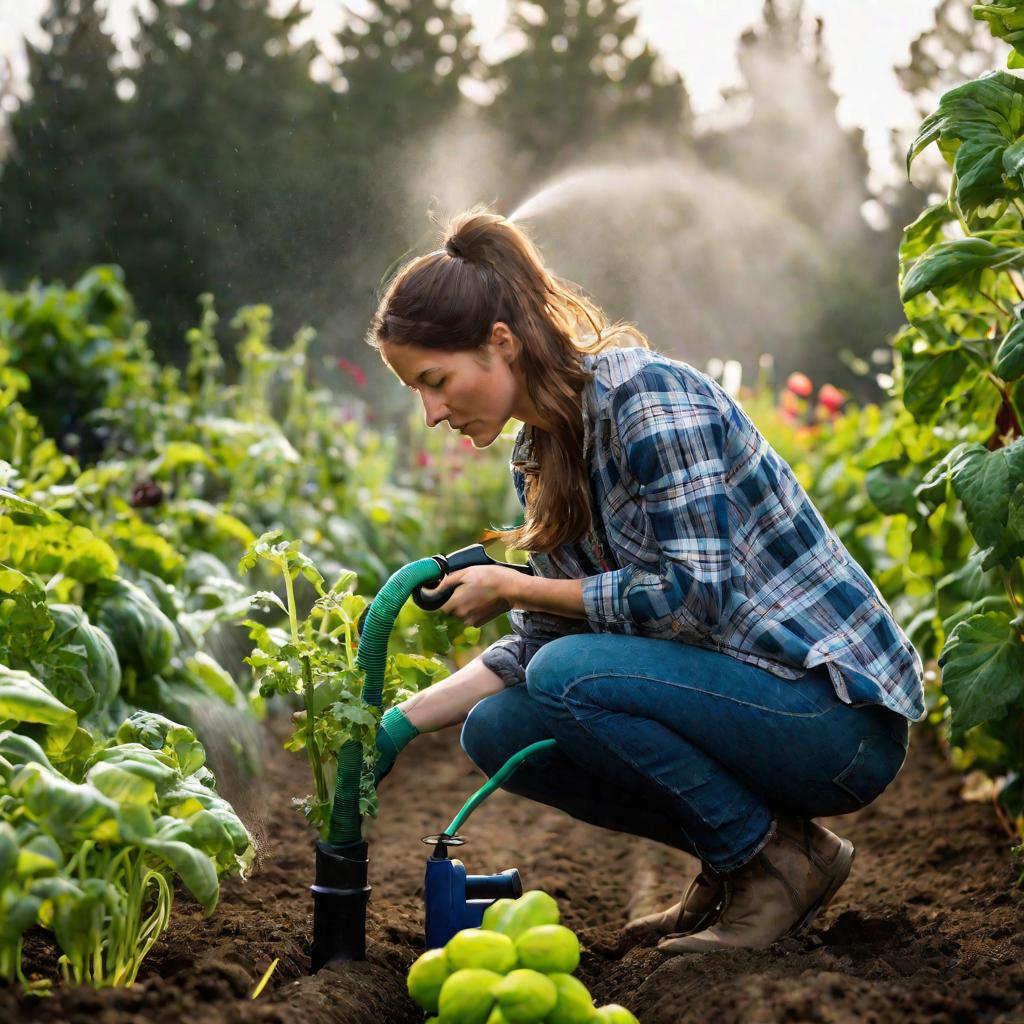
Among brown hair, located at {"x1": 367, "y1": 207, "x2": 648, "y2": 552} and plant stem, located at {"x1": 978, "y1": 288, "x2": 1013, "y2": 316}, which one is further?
plant stem, located at {"x1": 978, "y1": 288, "x2": 1013, "y2": 316}

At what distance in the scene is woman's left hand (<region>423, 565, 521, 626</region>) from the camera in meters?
1.99

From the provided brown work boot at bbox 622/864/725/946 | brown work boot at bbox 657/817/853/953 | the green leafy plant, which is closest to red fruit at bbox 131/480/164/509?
the green leafy plant

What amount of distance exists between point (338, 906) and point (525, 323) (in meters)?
0.95

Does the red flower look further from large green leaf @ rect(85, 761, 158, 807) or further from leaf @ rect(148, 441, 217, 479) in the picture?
large green leaf @ rect(85, 761, 158, 807)

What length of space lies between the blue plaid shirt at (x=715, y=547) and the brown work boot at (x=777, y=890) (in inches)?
11.6

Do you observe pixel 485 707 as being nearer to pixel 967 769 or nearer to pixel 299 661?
pixel 299 661

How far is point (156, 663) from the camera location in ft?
7.95

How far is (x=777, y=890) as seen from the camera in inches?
82.3

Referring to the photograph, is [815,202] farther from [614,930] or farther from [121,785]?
[121,785]

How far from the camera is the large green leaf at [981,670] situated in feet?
6.86

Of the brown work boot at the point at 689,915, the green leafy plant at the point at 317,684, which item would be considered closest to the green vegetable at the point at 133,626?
the green leafy plant at the point at 317,684

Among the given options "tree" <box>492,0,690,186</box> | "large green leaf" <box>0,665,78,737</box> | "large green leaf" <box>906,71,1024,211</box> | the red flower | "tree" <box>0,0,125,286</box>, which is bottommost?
"large green leaf" <box>0,665,78,737</box>

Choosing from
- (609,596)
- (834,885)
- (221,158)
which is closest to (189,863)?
(609,596)

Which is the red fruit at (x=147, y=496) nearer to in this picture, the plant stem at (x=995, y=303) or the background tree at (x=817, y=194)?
the plant stem at (x=995, y=303)
